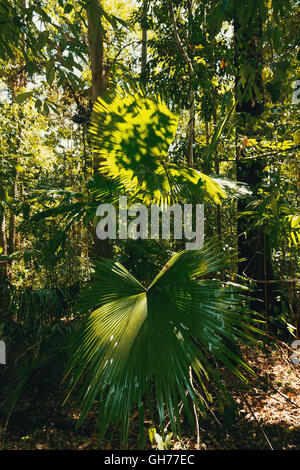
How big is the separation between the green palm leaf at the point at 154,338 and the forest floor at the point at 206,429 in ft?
4.34

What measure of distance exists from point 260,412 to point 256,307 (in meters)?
1.35

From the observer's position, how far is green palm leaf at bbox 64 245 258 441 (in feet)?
3.51

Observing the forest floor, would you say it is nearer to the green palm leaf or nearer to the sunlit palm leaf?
the green palm leaf

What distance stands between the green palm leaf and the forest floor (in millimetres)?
1323

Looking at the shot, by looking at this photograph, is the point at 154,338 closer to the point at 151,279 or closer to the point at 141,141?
the point at 151,279

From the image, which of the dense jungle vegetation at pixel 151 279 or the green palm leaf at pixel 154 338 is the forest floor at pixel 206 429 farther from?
the green palm leaf at pixel 154 338

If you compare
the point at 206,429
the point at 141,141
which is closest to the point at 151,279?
the point at 141,141

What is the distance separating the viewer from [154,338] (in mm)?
1118

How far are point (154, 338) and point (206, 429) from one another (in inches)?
75.1

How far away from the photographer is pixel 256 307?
3795mm

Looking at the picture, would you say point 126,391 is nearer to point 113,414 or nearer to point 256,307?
point 113,414

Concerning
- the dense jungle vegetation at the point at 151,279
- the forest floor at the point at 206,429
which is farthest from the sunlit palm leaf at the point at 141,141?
the forest floor at the point at 206,429

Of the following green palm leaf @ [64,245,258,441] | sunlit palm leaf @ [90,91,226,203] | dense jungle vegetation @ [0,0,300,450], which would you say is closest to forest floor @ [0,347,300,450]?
dense jungle vegetation @ [0,0,300,450]
